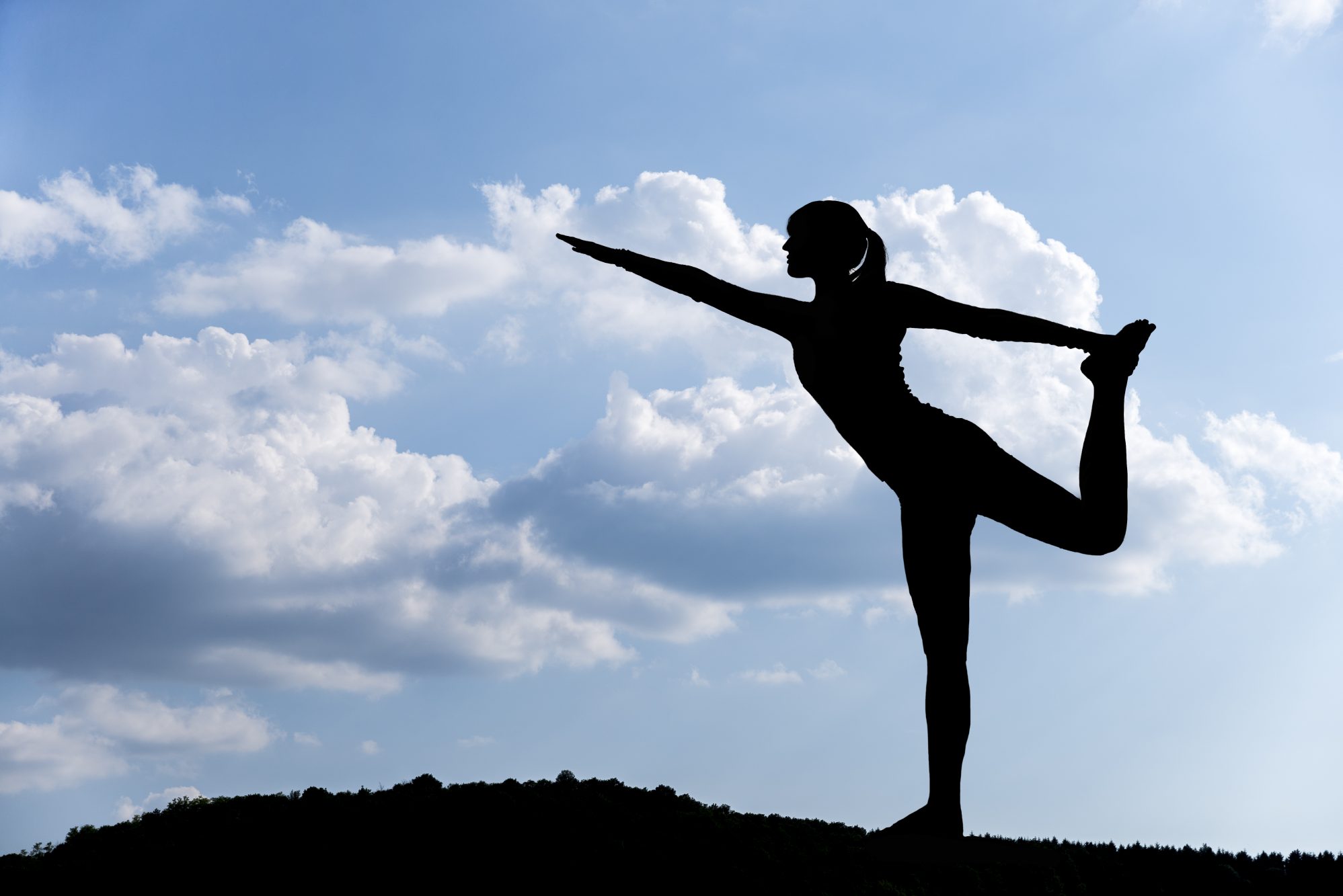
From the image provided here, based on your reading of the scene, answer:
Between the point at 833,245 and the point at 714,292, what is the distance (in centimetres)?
96

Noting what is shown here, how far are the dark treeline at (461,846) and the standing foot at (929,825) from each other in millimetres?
9144

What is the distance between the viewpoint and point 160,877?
17.3m

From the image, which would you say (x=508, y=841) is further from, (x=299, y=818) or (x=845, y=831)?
(x=845, y=831)

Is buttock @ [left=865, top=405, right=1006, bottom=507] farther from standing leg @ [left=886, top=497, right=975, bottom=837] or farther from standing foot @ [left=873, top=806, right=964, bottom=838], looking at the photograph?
standing foot @ [left=873, top=806, right=964, bottom=838]

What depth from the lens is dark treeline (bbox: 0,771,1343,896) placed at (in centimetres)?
1767

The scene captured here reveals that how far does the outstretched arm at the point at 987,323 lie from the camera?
28.2 feet

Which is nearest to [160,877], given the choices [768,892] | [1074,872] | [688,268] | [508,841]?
[508,841]

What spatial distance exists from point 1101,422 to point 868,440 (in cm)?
171

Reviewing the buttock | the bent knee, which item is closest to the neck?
the buttock

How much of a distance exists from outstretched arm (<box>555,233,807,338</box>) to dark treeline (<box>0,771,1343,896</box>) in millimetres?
10458

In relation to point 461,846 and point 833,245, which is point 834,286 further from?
point 461,846

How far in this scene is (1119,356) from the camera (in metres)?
8.55

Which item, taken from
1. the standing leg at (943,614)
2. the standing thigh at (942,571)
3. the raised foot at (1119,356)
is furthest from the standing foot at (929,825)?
the raised foot at (1119,356)

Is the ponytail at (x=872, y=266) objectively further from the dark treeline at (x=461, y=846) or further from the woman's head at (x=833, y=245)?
the dark treeline at (x=461, y=846)
